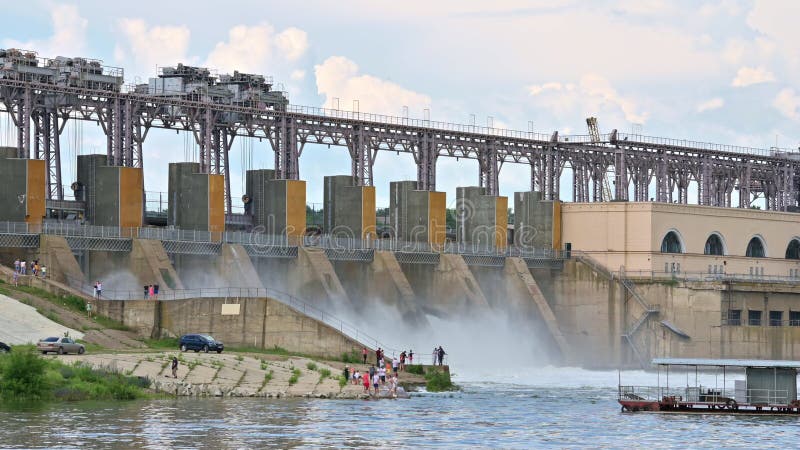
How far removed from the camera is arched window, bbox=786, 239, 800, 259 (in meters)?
137

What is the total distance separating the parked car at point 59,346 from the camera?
3127 inches

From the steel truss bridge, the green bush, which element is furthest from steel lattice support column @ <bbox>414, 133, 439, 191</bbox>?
the green bush

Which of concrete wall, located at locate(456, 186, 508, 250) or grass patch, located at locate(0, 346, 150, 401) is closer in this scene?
grass patch, located at locate(0, 346, 150, 401)

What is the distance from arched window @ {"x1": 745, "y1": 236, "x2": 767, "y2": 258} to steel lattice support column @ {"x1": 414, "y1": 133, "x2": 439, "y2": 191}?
2755 cm

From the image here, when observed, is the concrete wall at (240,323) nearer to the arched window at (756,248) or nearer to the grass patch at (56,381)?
the grass patch at (56,381)

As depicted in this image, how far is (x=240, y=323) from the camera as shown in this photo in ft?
295

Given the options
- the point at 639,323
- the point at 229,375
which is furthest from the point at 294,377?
the point at 639,323

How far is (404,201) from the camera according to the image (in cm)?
12212

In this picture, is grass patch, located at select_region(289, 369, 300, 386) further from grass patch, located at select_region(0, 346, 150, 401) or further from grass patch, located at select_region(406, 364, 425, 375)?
grass patch, located at select_region(406, 364, 425, 375)

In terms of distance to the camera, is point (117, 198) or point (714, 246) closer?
point (117, 198)

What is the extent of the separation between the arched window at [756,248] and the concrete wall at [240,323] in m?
53.6

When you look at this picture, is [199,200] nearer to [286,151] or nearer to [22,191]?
[286,151]

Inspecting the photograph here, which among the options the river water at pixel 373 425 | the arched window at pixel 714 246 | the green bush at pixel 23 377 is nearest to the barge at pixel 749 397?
the river water at pixel 373 425

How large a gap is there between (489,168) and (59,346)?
56.8 metres
